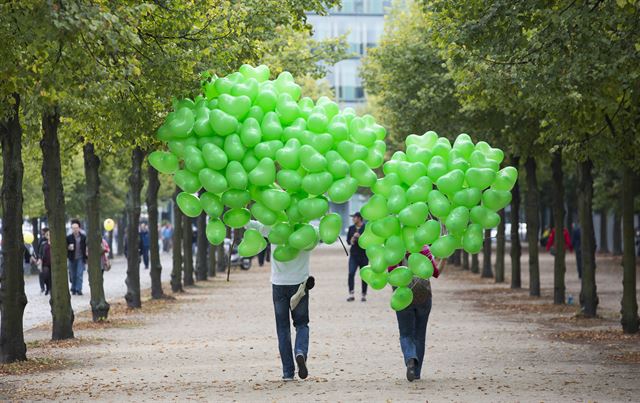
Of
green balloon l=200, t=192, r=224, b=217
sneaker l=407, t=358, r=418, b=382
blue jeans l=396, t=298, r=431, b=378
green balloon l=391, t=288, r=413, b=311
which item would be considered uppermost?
green balloon l=200, t=192, r=224, b=217

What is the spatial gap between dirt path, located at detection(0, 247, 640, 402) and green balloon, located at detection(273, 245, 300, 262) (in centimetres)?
134

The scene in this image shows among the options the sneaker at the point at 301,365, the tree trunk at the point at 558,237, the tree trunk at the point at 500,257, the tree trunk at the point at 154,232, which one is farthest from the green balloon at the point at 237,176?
the tree trunk at the point at 500,257

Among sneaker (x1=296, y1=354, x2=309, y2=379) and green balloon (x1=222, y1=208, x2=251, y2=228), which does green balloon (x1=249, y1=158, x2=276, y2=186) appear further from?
sneaker (x1=296, y1=354, x2=309, y2=379)

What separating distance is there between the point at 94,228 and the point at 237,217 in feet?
40.4

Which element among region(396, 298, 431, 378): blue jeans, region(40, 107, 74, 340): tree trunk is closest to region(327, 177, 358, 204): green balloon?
region(396, 298, 431, 378): blue jeans

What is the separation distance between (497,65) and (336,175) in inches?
240

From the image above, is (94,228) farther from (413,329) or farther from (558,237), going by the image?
(413,329)

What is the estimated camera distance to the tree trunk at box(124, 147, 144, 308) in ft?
96.4

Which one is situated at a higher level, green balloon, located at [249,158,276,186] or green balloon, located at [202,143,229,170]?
green balloon, located at [202,143,229,170]

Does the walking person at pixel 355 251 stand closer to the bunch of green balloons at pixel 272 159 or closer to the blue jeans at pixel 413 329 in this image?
the blue jeans at pixel 413 329

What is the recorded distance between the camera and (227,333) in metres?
22.6

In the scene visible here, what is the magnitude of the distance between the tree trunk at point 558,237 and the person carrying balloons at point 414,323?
1501 cm

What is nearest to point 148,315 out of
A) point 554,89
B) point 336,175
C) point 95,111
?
point 95,111

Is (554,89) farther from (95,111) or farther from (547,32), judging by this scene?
(95,111)
